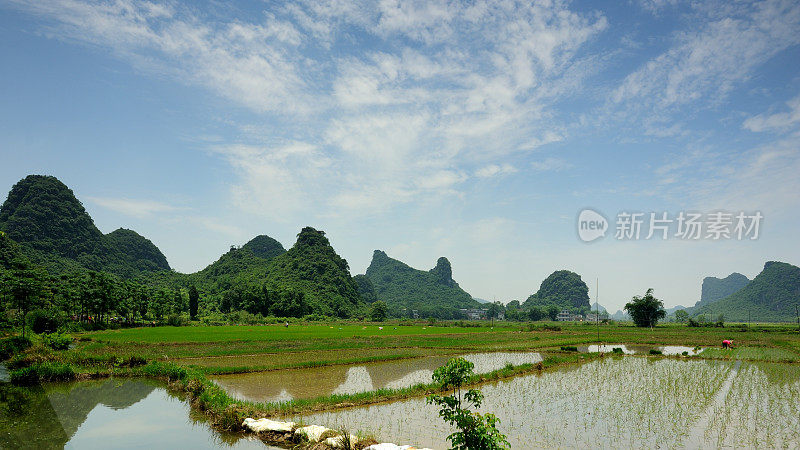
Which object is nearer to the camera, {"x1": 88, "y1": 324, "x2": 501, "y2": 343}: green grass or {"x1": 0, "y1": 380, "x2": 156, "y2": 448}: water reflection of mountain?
{"x1": 0, "y1": 380, "x2": 156, "y2": 448}: water reflection of mountain

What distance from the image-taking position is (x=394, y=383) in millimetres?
15703

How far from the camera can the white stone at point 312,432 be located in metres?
8.30

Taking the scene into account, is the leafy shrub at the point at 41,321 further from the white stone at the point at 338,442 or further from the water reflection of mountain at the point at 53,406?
the white stone at the point at 338,442

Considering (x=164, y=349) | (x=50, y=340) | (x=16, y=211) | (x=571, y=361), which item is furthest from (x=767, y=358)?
(x=16, y=211)

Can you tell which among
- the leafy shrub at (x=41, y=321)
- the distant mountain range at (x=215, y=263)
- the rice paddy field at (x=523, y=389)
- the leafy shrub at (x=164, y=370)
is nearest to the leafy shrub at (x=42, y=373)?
the rice paddy field at (x=523, y=389)

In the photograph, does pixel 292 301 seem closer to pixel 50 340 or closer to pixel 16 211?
pixel 50 340

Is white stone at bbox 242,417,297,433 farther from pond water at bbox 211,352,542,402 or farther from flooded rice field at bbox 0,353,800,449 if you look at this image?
pond water at bbox 211,352,542,402

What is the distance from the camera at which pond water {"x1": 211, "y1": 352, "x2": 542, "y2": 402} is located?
1370 centimetres

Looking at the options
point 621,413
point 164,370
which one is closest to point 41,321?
point 164,370

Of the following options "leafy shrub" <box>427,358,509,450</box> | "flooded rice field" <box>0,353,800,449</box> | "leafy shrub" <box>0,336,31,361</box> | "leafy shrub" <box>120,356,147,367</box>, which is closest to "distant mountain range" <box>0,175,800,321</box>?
"leafy shrub" <box>0,336,31,361</box>

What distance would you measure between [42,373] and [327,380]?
995 cm

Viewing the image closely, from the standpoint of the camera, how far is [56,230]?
72250mm

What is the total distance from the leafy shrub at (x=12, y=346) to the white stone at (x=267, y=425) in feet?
54.0

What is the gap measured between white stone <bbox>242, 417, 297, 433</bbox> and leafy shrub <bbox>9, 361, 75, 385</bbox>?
10.2 m
